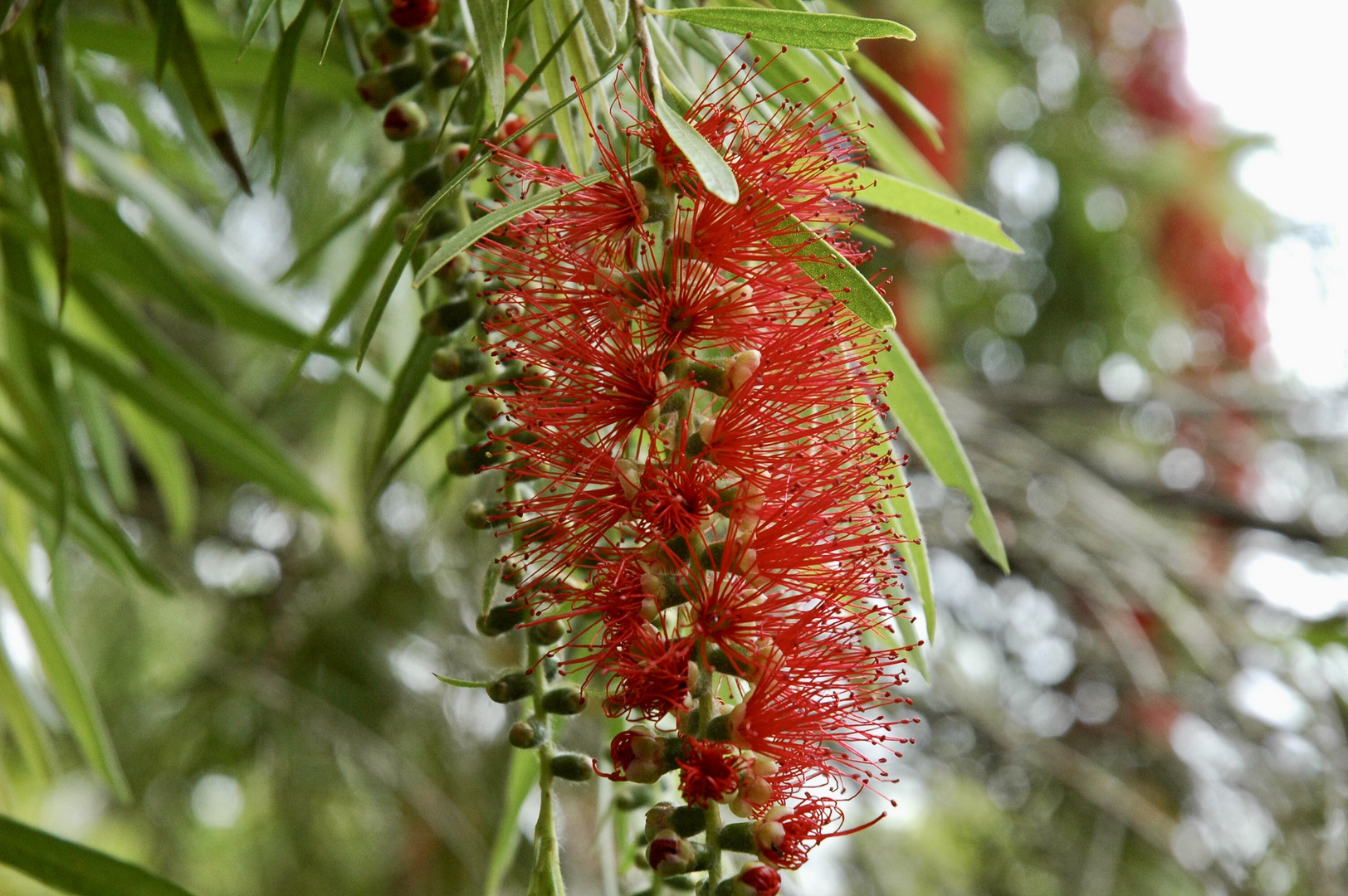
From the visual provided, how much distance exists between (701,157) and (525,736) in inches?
13.1

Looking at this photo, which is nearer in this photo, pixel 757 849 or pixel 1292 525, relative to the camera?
pixel 757 849

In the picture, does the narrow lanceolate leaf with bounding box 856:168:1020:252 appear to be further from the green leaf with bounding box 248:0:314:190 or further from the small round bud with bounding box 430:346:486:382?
the green leaf with bounding box 248:0:314:190

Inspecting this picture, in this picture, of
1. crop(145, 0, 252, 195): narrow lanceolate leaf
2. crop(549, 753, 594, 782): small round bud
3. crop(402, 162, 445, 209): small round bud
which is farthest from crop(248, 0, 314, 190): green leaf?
crop(549, 753, 594, 782): small round bud

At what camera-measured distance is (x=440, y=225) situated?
28.4 inches

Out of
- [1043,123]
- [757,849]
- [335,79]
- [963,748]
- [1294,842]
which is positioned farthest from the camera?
[1043,123]

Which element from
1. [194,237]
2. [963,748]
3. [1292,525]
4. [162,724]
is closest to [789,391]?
[194,237]

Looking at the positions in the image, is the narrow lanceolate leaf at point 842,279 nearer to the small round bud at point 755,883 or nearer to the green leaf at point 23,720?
the small round bud at point 755,883

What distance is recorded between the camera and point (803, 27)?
2.11 feet

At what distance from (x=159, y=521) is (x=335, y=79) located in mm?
2083

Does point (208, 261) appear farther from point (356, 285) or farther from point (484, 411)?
point (484, 411)

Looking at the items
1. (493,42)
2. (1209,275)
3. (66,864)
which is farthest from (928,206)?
(1209,275)

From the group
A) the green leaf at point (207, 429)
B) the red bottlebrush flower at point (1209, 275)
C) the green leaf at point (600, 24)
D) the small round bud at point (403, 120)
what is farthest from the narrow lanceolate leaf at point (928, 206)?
the red bottlebrush flower at point (1209, 275)

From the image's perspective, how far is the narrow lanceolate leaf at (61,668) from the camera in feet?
3.68

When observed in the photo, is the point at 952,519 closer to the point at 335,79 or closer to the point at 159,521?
the point at 335,79
